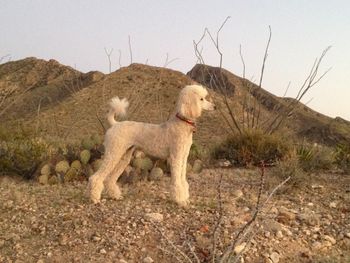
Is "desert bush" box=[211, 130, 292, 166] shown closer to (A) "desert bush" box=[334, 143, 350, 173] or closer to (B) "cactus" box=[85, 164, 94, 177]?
(A) "desert bush" box=[334, 143, 350, 173]

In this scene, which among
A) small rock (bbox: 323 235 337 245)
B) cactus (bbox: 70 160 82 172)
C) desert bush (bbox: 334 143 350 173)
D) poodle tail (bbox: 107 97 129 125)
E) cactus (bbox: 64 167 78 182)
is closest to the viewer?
small rock (bbox: 323 235 337 245)

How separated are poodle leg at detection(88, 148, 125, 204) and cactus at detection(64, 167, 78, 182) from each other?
198 centimetres

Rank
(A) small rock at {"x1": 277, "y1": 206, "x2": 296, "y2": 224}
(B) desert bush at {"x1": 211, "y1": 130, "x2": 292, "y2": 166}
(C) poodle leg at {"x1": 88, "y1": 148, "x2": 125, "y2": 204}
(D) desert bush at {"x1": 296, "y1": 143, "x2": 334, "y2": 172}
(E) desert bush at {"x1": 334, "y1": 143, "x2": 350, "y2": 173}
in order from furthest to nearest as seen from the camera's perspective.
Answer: (B) desert bush at {"x1": 211, "y1": 130, "x2": 292, "y2": 166}, (E) desert bush at {"x1": 334, "y1": 143, "x2": 350, "y2": 173}, (D) desert bush at {"x1": 296, "y1": 143, "x2": 334, "y2": 172}, (C) poodle leg at {"x1": 88, "y1": 148, "x2": 125, "y2": 204}, (A) small rock at {"x1": 277, "y1": 206, "x2": 296, "y2": 224}

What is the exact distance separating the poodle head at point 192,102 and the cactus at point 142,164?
221cm

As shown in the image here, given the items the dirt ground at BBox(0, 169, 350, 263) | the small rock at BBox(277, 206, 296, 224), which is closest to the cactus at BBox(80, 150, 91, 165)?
the dirt ground at BBox(0, 169, 350, 263)

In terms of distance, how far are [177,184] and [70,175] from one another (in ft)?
8.97

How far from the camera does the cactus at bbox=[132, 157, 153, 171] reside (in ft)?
28.3

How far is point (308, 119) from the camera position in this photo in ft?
128

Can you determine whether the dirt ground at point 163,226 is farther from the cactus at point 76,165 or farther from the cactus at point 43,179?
the cactus at point 76,165

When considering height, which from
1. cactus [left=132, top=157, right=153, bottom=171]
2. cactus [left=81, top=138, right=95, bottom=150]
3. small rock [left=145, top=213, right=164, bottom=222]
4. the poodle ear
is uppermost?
the poodle ear

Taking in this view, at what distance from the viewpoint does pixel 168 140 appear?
672 centimetres

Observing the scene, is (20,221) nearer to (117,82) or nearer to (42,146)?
(42,146)

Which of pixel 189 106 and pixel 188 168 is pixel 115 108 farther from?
pixel 188 168

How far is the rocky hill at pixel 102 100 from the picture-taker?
2564 cm
